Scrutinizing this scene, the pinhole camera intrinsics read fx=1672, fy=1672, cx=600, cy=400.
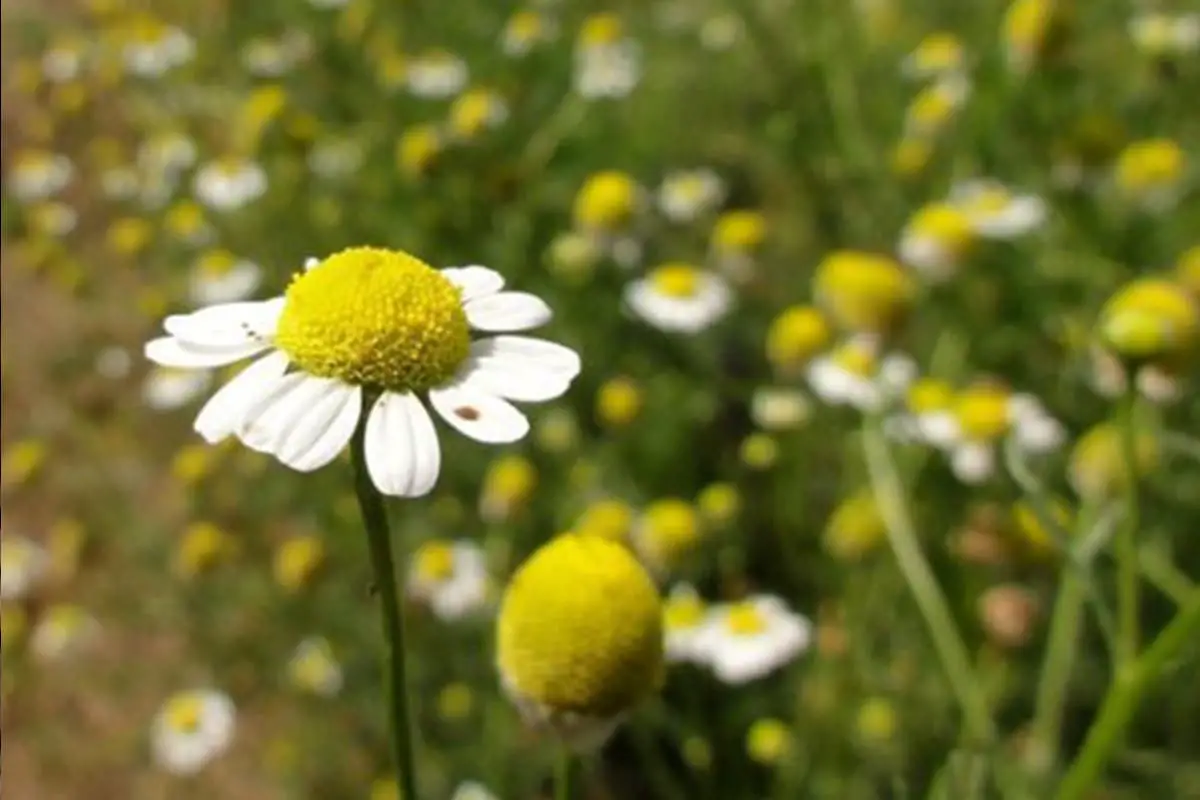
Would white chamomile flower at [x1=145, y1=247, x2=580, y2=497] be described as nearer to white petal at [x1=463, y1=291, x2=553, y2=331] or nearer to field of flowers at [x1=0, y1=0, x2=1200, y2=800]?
white petal at [x1=463, y1=291, x2=553, y2=331]

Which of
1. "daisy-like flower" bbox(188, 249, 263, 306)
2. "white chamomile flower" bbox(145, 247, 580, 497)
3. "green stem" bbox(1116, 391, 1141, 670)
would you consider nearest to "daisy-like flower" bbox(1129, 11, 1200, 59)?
"daisy-like flower" bbox(188, 249, 263, 306)

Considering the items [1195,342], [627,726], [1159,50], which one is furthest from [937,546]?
[1159,50]

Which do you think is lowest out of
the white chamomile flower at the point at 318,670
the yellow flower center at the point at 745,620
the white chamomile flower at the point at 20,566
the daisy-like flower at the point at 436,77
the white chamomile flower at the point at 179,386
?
the white chamomile flower at the point at 318,670

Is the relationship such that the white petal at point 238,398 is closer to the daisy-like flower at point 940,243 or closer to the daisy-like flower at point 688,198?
the daisy-like flower at point 940,243

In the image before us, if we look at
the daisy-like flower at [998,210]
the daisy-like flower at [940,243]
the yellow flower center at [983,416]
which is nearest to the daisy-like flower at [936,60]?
the daisy-like flower at [998,210]

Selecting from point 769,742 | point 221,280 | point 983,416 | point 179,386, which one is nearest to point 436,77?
point 221,280
